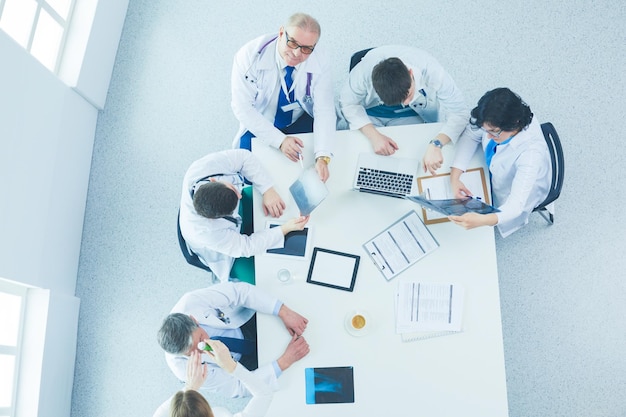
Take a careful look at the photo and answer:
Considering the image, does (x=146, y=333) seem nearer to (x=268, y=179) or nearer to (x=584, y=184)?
(x=268, y=179)

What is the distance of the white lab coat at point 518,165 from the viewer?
7.81 feet

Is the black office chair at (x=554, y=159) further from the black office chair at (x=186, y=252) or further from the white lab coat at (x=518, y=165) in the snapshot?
the black office chair at (x=186, y=252)

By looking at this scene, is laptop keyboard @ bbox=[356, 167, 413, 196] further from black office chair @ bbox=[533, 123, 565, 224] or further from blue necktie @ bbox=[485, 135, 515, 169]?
black office chair @ bbox=[533, 123, 565, 224]

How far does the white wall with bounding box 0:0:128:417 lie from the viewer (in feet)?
9.09

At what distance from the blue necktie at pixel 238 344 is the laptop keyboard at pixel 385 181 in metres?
0.90

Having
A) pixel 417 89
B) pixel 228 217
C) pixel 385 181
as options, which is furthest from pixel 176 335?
pixel 417 89

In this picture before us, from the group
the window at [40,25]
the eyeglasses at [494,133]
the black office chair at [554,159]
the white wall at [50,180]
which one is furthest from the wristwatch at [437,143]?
the window at [40,25]

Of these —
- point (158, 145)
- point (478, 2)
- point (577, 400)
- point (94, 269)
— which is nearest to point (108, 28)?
point (158, 145)

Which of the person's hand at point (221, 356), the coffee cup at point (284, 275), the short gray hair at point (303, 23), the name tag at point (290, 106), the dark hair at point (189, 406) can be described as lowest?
the dark hair at point (189, 406)

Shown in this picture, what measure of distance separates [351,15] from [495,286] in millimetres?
1959

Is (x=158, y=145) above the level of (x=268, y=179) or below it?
above

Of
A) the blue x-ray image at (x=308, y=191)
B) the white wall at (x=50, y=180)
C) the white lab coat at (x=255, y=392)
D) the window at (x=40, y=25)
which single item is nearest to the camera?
the white lab coat at (x=255, y=392)

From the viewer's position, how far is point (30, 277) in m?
2.91

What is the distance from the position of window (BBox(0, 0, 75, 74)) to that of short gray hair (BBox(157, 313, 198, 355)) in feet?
5.79
